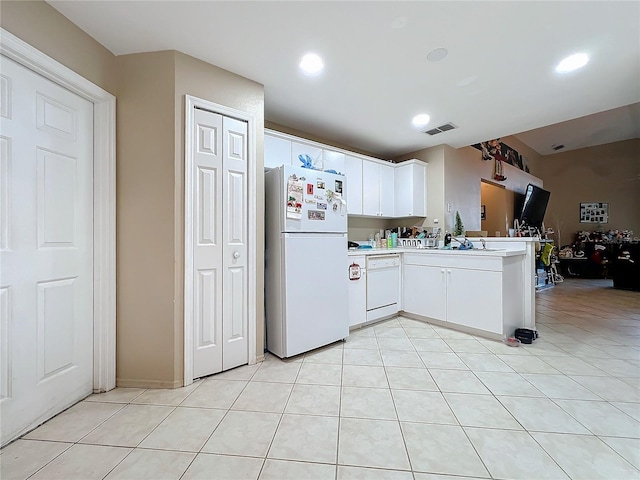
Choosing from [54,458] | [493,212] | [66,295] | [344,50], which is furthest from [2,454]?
[493,212]

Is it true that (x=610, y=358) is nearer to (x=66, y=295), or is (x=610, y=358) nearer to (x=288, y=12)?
(x=288, y=12)

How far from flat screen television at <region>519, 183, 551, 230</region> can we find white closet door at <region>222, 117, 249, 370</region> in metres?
6.28

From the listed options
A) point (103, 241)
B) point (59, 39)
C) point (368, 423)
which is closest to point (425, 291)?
point (368, 423)

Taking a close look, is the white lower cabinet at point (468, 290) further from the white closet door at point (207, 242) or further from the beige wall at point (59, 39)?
the beige wall at point (59, 39)

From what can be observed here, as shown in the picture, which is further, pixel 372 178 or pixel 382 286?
pixel 372 178

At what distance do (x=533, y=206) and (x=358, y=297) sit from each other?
568 centimetres

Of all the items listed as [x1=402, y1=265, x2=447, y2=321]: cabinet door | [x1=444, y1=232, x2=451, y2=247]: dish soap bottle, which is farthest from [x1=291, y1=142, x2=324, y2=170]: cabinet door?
[x1=444, y1=232, x2=451, y2=247]: dish soap bottle

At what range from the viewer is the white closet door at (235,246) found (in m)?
2.04

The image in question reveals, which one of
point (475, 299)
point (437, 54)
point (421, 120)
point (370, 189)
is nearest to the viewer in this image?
point (437, 54)

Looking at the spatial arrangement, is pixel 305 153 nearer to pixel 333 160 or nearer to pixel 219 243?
pixel 333 160

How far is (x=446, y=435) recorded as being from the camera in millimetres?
1358

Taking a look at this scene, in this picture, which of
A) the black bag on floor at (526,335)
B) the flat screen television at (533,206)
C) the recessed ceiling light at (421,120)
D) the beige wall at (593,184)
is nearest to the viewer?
the black bag on floor at (526,335)

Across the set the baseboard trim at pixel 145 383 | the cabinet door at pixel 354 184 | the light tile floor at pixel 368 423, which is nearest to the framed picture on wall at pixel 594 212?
the light tile floor at pixel 368 423

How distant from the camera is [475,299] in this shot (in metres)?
2.77
